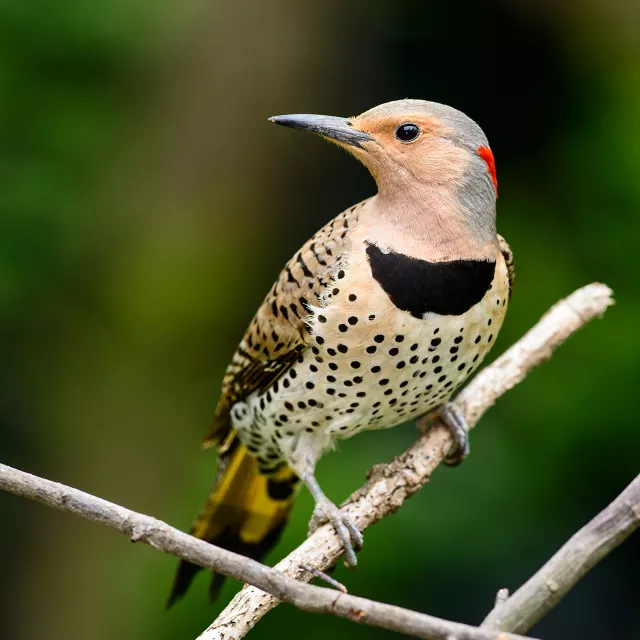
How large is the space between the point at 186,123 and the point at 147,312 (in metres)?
0.88

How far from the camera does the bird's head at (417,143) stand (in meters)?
2.56

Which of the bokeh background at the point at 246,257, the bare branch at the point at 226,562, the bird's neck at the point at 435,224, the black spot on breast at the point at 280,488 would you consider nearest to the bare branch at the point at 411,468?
the bare branch at the point at 226,562

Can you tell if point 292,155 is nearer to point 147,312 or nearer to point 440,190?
point 147,312

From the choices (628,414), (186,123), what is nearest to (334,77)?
(186,123)

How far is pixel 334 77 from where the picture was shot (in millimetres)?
4699

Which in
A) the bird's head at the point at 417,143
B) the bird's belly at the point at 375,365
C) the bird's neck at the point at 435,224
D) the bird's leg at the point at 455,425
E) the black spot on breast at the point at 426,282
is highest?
the bird's head at the point at 417,143

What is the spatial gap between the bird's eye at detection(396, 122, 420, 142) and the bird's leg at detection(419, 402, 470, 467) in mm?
912

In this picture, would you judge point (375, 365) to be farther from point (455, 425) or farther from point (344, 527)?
point (455, 425)

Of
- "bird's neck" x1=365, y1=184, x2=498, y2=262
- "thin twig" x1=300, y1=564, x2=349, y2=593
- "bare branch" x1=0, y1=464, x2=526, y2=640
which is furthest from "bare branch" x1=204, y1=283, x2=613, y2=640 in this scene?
"bird's neck" x1=365, y1=184, x2=498, y2=262

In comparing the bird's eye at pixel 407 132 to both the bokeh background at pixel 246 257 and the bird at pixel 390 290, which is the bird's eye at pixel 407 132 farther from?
the bokeh background at pixel 246 257

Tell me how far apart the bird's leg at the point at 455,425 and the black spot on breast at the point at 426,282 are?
613 mm

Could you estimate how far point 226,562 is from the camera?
1.84 meters

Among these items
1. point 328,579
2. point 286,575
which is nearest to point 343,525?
point 328,579

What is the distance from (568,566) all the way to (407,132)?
1.26 m
